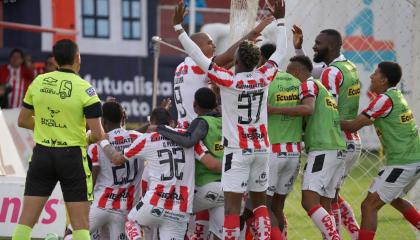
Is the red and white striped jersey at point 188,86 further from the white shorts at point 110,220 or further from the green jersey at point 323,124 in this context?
the white shorts at point 110,220

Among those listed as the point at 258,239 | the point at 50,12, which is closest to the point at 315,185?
the point at 258,239

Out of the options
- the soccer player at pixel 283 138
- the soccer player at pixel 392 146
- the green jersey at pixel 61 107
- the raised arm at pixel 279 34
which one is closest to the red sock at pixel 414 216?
the soccer player at pixel 392 146

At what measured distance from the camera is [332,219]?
9703 millimetres

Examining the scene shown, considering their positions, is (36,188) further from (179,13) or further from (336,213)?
(336,213)

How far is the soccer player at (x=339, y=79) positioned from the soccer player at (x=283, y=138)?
45 centimetres

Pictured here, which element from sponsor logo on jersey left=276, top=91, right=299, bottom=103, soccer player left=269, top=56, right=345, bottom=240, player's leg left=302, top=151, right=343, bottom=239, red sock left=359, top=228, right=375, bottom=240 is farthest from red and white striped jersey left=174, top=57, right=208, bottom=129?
red sock left=359, top=228, right=375, bottom=240

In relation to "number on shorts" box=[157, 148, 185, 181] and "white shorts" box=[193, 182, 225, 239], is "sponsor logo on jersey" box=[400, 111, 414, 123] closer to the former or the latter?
"white shorts" box=[193, 182, 225, 239]

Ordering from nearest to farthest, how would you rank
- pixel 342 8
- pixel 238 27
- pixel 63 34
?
pixel 238 27 → pixel 342 8 → pixel 63 34

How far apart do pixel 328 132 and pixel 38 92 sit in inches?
114

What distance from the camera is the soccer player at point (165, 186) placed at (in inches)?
352

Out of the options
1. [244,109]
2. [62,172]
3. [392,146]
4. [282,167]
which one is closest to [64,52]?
[62,172]

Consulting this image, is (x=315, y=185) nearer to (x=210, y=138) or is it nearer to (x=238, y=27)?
(x=210, y=138)

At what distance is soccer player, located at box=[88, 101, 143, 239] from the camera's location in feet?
30.9

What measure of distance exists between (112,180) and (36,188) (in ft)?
3.62
